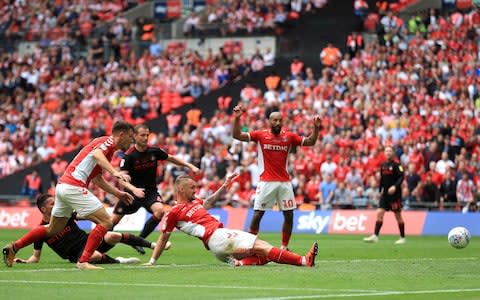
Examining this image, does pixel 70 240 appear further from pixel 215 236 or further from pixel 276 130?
pixel 276 130

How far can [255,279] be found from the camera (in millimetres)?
15617

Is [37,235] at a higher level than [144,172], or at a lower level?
lower

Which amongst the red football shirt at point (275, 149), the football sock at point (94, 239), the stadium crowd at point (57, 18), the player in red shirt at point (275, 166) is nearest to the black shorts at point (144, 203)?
the player in red shirt at point (275, 166)

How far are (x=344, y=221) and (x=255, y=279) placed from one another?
65.4 ft

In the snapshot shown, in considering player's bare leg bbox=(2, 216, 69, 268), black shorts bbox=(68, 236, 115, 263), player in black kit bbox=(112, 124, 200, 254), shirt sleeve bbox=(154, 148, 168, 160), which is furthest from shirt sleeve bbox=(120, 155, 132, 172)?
player's bare leg bbox=(2, 216, 69, 268)

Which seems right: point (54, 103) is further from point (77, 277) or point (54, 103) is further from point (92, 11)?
point (77, 277)

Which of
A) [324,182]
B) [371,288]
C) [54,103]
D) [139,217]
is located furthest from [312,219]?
[371,288]

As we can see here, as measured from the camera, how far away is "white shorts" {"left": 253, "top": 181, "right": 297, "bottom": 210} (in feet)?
72.0

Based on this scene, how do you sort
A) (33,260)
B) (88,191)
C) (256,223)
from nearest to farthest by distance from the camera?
1. (88,191)
2. (33,260)
3. (256,223)

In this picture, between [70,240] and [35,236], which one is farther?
[70,240]

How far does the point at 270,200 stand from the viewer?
22047 mm

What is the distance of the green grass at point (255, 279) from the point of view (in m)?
13.8

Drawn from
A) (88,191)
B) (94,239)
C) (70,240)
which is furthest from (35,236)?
(94,239)

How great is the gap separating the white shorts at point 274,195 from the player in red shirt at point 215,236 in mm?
4177
